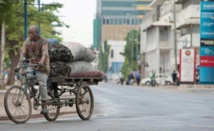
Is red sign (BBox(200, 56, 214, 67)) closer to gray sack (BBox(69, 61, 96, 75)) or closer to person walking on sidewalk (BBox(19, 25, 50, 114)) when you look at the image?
gray sack (BBox(69, 61, 96, 75))

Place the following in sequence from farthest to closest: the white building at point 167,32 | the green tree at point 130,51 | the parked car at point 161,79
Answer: the green tree at point 130,51 → the white building at point 167,32 → the parked car at point 161,79

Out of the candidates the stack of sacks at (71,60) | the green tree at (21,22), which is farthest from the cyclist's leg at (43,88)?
the green tree at (21,22)

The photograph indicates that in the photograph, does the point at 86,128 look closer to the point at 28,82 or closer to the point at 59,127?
the point at 59,127

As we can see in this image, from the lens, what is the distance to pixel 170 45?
363 ft

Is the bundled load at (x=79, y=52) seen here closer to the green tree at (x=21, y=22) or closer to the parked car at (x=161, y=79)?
the green tree at (x=21, y=22)

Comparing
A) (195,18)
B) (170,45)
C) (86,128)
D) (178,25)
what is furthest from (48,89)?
(170,45)

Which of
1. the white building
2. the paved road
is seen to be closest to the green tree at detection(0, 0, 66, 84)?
the white building

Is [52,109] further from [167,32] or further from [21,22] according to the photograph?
[167,32]

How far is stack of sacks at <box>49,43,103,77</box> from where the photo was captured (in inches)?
643

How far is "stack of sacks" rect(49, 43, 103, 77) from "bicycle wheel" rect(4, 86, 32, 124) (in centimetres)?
102

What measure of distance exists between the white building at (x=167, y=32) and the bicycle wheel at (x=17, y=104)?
235ft

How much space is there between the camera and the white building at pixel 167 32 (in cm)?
9119

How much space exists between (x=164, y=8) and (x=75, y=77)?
95542 millimetres

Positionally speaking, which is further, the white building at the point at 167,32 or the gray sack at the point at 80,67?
the white building at the point at 167,32
